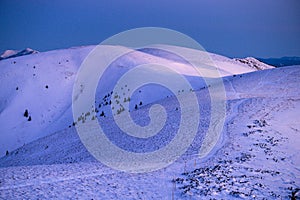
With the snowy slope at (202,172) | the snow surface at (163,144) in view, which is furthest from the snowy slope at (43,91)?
the snowy slope at (202,172)

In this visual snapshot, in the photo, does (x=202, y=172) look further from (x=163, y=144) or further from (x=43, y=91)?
(x=43, y=91)

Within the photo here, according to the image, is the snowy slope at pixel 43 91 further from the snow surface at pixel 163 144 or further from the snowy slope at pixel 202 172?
the snowy slope at pixel 202 172

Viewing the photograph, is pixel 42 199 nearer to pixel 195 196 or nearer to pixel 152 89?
pixel 195 196

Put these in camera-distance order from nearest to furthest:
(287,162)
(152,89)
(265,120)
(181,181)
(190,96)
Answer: (181,181)
(287,162)
(265,120)
(190,96)
(152,89)

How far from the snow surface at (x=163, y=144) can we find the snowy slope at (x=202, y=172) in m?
0.03

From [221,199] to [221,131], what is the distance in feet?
24.4

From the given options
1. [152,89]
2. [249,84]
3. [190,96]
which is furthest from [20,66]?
[249,84]

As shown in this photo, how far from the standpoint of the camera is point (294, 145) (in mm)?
13008

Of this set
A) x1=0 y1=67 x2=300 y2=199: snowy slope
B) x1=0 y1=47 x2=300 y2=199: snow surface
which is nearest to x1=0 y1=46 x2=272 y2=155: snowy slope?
x1=0 y1=47 x2=300 y2=199: snow surface

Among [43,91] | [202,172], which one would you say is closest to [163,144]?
[202,172]

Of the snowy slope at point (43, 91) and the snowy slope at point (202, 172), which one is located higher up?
the snowy slope at point (43, 91)

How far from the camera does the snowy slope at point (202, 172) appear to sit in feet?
29.5

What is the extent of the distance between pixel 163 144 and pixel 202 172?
457cm

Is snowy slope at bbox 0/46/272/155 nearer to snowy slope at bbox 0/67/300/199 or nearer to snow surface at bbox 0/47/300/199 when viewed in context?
snow surface at bbox 0/47/300/199
